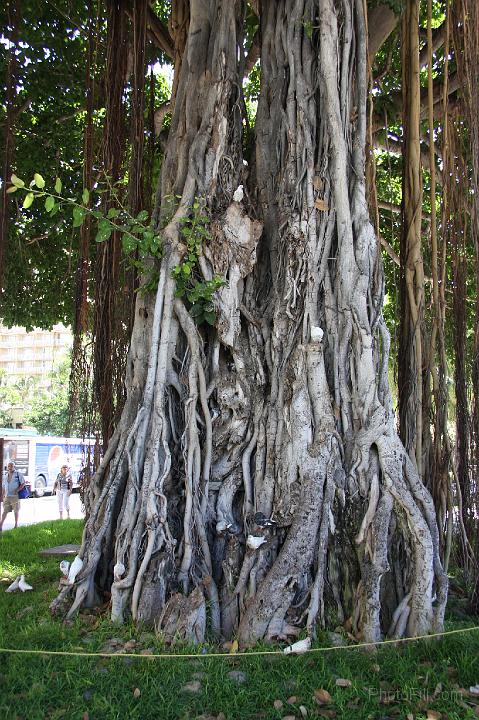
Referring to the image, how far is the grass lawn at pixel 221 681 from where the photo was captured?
2.16m

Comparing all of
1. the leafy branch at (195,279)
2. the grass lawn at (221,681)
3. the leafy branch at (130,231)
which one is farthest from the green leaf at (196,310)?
the grass lawn at (221,681)

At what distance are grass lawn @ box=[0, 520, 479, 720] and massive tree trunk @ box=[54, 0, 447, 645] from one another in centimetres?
20

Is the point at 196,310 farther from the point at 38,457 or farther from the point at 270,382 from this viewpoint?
the point at 38,457

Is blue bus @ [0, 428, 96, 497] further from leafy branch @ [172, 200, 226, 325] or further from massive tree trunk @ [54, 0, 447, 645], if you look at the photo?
leafy branch @ [172, 200, 226, 325]

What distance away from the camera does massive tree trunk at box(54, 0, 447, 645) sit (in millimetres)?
2910

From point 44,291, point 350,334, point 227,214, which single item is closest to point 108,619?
point 350,334

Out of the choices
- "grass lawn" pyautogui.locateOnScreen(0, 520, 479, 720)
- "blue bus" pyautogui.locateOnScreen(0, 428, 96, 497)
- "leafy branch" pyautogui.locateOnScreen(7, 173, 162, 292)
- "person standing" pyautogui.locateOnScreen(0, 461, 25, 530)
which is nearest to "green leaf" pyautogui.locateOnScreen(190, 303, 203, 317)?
"leafy branch" pyautogui.locateOnScreen(7, 173, 162, 292)

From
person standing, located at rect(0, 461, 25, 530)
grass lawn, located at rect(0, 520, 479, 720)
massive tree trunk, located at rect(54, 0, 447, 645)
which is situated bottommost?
grass lawn, located at rect(0, 520, 479, 720)

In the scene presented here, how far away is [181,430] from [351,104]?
2097 mm

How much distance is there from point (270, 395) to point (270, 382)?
7cm

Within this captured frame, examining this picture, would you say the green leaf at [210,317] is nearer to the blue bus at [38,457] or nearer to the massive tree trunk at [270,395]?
the massive tree trunk at [270,395]

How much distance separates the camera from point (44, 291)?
23.8 ft

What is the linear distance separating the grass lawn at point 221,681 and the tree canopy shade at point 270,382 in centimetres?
20

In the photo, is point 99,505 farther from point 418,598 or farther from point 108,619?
point 418,598
